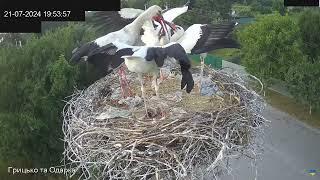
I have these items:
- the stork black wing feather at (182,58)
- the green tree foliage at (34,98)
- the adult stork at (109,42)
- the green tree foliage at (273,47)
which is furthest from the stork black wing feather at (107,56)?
the green tree foliage at (273,47)

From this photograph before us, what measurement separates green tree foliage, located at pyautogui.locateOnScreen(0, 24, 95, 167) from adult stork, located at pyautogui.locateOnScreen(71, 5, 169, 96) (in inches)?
42.4

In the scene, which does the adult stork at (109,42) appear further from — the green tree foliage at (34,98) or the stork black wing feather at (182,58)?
the green tree foliage at (34,98)

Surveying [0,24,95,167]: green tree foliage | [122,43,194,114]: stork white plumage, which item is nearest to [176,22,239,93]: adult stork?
[122,43,194,114]: stork white plumage

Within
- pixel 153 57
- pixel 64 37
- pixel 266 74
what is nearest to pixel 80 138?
pixel 153 57

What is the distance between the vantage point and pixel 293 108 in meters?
11.1

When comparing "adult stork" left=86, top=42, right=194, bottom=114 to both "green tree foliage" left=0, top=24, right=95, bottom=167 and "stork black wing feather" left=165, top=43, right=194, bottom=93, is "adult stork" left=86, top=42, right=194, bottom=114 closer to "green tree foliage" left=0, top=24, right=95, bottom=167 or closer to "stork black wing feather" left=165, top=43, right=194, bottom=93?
"stork black wing feather" left=165, top=43, right=194, bottom=93

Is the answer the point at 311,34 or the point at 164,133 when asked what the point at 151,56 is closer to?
the point at 164,133

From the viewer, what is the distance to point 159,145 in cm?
435

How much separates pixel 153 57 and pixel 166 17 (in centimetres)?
197

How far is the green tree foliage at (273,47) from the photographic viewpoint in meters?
10.0

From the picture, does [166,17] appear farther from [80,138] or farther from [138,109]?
[80,138]

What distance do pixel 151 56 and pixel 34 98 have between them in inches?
111

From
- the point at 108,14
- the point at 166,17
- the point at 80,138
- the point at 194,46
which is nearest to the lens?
the point at 80,138

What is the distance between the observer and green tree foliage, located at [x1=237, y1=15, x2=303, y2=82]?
32.9 feet
